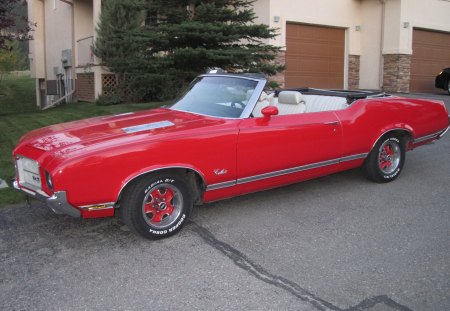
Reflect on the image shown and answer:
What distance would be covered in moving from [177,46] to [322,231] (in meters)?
7.07

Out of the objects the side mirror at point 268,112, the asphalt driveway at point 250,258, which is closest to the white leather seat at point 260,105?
the side mirror at point 268,112

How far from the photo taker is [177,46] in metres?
10.6

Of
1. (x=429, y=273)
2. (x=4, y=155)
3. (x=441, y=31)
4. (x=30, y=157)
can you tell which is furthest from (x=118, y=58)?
(x=441, y=31)

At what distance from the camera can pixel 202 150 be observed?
177 inches

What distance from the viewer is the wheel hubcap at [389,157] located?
6.19m

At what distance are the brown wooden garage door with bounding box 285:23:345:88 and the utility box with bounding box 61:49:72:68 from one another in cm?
830

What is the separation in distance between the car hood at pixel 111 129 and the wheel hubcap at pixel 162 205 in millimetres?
499

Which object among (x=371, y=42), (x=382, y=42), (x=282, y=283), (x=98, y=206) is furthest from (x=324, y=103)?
(x=371, y=42)

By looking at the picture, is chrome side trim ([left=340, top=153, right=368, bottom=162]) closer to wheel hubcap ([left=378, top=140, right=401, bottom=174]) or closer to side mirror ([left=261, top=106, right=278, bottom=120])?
wheel hubcap ([left=378, top=140, right=401, bottom=174])

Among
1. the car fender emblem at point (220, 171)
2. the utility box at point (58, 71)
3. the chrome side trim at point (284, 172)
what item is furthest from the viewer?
the utility box at point (58, 71)

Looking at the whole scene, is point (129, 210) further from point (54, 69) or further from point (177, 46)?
point (54, 69)

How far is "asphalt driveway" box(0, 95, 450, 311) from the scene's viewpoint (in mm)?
3314

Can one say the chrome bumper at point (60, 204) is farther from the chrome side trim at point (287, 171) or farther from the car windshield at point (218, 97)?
the car windshield at point (218, 97)

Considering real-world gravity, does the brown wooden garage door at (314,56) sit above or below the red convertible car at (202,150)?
above
